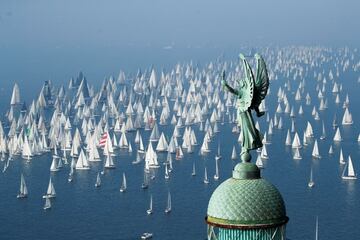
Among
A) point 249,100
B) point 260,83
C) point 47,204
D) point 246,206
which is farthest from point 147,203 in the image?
point 246,206

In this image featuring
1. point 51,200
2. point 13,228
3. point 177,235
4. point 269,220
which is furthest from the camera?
point 51,200

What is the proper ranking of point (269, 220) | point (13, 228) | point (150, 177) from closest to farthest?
point (269, 220) < point (13, 228) < point (150, 177)

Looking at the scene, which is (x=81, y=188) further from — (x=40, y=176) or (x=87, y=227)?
(x=87, y=227)

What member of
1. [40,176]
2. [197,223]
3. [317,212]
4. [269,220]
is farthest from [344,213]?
[269,220]

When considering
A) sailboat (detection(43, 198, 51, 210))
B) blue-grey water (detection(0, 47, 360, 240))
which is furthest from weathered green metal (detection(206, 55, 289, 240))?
sailboat (detection(43, 198, 51, 210))

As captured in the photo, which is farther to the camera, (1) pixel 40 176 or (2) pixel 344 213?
(1) pixel 40 176

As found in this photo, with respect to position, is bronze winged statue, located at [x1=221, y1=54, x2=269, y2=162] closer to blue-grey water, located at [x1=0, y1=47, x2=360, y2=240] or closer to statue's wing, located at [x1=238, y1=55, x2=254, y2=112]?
statue's wing, located at [x1=238, y1=55, x2=254, y2=112]
